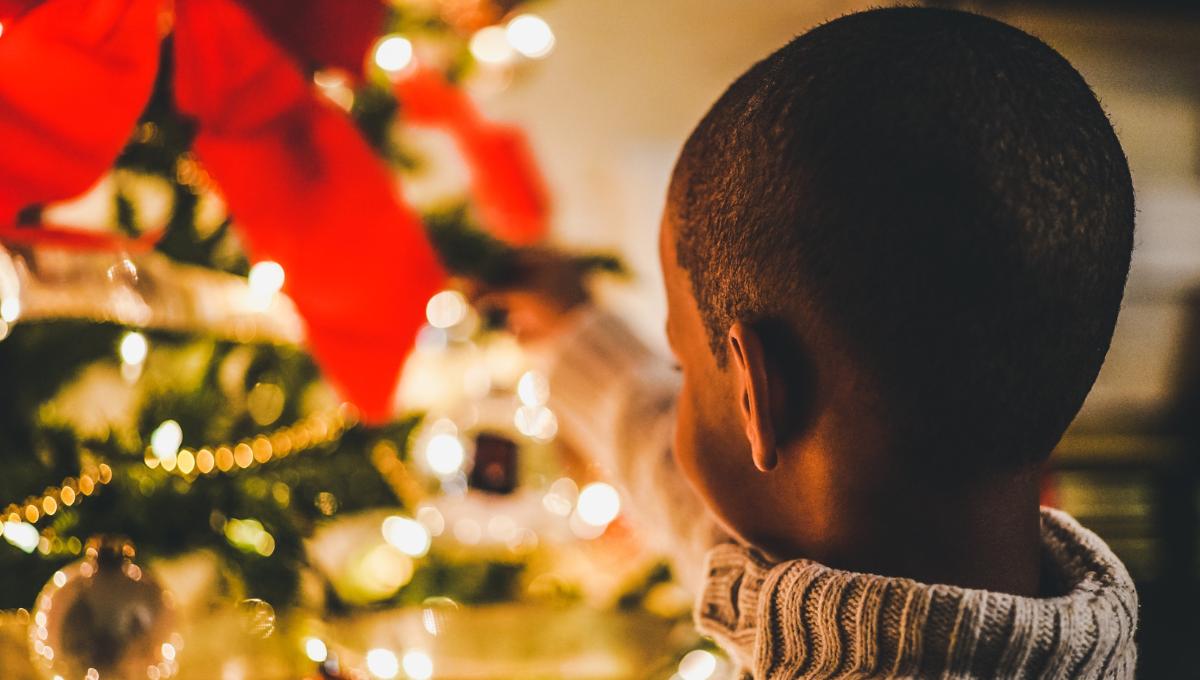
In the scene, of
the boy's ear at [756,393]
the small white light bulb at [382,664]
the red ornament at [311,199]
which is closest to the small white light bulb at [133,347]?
the red ornament at [311,199]

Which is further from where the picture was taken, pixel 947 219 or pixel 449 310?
pixel 449 310

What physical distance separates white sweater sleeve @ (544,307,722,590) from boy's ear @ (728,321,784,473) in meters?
→ 0.24

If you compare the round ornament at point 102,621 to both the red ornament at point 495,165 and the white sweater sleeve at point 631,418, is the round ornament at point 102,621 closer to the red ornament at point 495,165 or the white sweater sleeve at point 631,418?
the white sweater sleeve at point 631,418

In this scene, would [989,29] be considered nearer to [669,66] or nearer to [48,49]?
[48,49]

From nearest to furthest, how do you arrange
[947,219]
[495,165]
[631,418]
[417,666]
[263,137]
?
1. [947,219]
2. [263,137]
3. [417,666]
4. [631,418]
5. [495,165]

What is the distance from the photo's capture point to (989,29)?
38 centimetres

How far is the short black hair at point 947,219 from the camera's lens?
1.16 feet

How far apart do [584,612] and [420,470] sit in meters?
0.20

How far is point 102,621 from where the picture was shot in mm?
418

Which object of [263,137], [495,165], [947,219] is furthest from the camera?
[495,165]

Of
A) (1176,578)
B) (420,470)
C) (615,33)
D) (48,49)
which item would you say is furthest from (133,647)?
(1176,578)

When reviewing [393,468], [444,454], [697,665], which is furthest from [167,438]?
[697,665]

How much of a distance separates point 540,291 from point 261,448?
296 mm

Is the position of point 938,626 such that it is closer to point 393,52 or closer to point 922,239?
point 922,239
